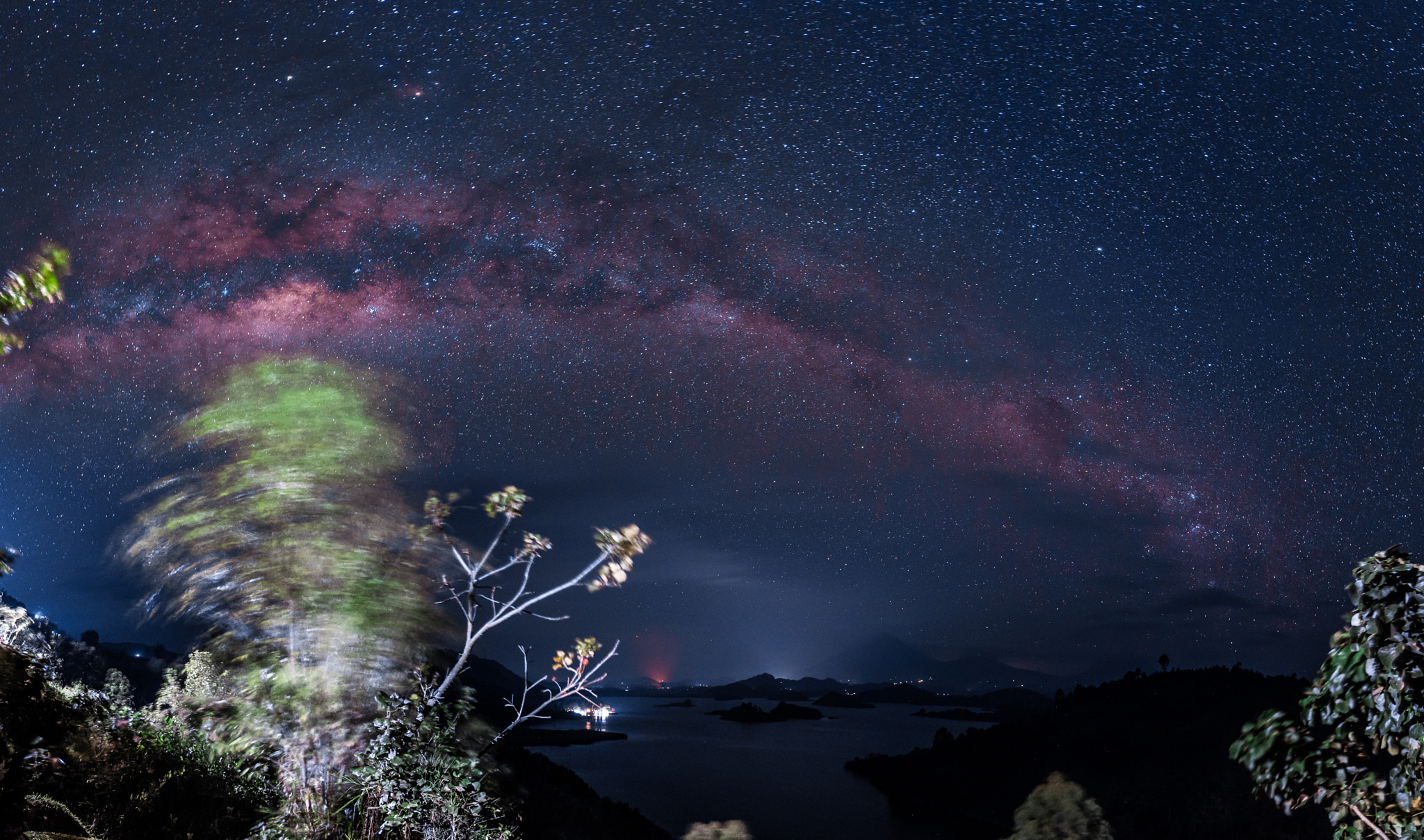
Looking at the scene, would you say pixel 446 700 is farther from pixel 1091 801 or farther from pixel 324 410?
pixel 1091 801

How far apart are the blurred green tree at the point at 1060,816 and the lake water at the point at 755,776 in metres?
41.1

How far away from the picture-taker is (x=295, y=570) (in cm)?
488

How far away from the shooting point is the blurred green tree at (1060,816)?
417 cm

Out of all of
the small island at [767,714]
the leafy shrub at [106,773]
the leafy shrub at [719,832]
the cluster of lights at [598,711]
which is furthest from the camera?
the small island at [767,714]

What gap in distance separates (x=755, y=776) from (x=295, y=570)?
97953 millimetres

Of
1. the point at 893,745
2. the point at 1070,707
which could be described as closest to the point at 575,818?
the point at 1070,707

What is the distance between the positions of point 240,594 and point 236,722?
81 centimetres

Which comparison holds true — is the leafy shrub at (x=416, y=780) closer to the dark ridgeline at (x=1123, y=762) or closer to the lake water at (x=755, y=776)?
the lake water at (x=755, y=776)

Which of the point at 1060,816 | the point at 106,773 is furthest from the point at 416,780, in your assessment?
the point at 1060,816

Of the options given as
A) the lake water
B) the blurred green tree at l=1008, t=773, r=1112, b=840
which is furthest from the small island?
the blurred green tree at l=1008, t=773, r=1112, b=840

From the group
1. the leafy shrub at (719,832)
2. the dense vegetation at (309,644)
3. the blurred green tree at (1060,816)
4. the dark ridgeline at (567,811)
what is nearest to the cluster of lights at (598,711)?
the dense vegetation at (309,644)

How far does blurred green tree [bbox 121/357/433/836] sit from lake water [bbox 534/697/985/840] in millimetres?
40689

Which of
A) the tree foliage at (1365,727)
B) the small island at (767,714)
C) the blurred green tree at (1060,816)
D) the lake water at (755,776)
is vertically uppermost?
the tree foliage at (1365,727)

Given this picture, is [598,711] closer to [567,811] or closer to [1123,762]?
[567,811]
